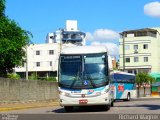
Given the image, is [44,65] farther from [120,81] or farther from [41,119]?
[41,119]

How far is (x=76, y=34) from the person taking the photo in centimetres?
19500

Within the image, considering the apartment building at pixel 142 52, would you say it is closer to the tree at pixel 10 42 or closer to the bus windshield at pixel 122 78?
the bus windshield at pixel 122 78

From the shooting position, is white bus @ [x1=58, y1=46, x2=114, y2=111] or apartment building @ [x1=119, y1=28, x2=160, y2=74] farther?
apartment building @ [x1=119, y1=28, x2=160, y2=74]

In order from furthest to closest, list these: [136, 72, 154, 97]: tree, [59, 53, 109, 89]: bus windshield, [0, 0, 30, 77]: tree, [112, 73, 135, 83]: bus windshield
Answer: [136, 72, 154, 97]: tree < [112, 73, 135, 83]: bus windshield < [0, 0, 30, 77]: tree < [59, 53, 109, 89]: bus windshield

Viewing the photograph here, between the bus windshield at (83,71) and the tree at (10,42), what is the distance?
548 inches

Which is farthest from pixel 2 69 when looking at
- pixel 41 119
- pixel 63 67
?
pixel 41 119

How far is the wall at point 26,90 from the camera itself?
122 feet

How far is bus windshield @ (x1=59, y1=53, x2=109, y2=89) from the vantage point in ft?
86.5

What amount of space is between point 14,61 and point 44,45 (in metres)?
74.5

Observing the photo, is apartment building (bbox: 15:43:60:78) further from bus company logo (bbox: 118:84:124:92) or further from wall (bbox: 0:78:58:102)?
bus company logo (bbox: 118:84:124:92)

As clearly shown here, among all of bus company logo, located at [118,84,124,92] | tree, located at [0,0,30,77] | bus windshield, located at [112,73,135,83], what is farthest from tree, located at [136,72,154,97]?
tree, located at [0,0,30,77]

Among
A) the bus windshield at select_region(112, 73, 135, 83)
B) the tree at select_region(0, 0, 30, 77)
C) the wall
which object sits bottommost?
the wall

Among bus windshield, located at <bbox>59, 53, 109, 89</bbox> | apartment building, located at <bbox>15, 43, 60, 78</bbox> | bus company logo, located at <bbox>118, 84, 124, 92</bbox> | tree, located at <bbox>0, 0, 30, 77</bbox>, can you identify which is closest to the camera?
bus windshield, located at <bbox>59, 53, 109, 89</bbox>

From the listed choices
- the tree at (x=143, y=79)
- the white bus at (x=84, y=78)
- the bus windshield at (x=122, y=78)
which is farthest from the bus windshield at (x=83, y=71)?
the tree at (x=143, y=79)
